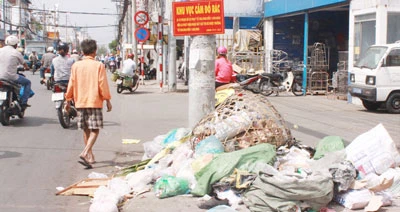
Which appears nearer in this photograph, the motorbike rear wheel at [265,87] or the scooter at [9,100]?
the scooter at [9,100]

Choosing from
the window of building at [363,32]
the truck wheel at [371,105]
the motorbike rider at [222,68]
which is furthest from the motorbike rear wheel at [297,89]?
the motorbike rider at [222,68]

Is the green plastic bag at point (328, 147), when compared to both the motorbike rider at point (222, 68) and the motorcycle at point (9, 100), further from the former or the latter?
the motorcycle at point (9, 100)

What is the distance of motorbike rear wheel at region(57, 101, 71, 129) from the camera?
10578mm

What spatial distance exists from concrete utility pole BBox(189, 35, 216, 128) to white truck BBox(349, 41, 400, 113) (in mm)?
8262

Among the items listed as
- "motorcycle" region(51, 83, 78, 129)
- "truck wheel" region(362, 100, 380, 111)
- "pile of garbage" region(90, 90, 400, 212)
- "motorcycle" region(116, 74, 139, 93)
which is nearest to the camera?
"pile of garbage" region(90, 90, 400, 212)

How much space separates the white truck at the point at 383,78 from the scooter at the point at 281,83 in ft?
18.3

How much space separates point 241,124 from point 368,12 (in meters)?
11.7

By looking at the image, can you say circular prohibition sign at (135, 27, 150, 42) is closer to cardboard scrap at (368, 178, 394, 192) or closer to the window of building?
the window of building

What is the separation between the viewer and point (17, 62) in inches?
429

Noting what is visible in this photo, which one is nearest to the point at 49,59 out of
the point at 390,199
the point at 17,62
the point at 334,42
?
the point at 17,62

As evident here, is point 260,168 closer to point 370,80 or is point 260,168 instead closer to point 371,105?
point 370,80

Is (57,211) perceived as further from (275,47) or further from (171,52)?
(275,47)

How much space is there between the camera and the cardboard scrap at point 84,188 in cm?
603

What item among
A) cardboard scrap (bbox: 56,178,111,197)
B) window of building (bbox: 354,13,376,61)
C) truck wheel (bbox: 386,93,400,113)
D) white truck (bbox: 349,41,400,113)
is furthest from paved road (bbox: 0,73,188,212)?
window of building (bbox: 354,13,376,61)
